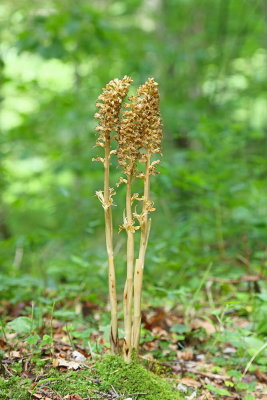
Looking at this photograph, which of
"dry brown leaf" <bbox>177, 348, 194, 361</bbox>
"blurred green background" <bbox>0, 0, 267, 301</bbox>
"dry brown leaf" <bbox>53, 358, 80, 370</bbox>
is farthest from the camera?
"blurred green background" <bbox>0, 0, 267, 301</bbox>

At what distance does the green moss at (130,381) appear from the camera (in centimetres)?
196

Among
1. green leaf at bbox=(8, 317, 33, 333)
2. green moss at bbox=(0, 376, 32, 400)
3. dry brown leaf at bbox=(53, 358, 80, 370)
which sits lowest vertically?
green moss at bbox=(0, 376, 32, 400)

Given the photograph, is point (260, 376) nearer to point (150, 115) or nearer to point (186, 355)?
point (186, 355)

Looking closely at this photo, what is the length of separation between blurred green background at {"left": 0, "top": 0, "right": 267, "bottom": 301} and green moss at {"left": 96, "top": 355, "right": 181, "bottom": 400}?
3.86 ft

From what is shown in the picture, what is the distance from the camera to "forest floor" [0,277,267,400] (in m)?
1.96

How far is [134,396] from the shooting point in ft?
6.31

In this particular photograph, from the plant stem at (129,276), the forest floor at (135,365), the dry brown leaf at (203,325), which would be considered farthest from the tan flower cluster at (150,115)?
the dry brown leaf at (203,325)

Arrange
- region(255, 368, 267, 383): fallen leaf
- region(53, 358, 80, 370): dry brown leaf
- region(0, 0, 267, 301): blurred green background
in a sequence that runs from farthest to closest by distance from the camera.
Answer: region(0, 0, 267, 301): blurred green background < region(255, 368, 267, 383): fallen leaf < region(53, 358, 80, 370): dry brown leaf

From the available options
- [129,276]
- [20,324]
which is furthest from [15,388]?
[129,276]

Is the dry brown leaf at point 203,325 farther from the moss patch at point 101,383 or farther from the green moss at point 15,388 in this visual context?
the green moss at point 15,388

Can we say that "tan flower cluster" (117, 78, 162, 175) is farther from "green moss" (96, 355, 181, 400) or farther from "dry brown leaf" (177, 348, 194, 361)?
"dry brown leaf" (177, 348, 194, 361)

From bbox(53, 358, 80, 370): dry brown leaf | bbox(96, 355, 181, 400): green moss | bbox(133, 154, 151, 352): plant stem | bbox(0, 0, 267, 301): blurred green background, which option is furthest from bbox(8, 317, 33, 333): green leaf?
bbox(0, 0, 267, 301): blurred green background

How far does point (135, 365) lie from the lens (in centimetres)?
208

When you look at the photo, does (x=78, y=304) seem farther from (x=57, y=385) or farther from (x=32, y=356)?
(x=57, y=385)
